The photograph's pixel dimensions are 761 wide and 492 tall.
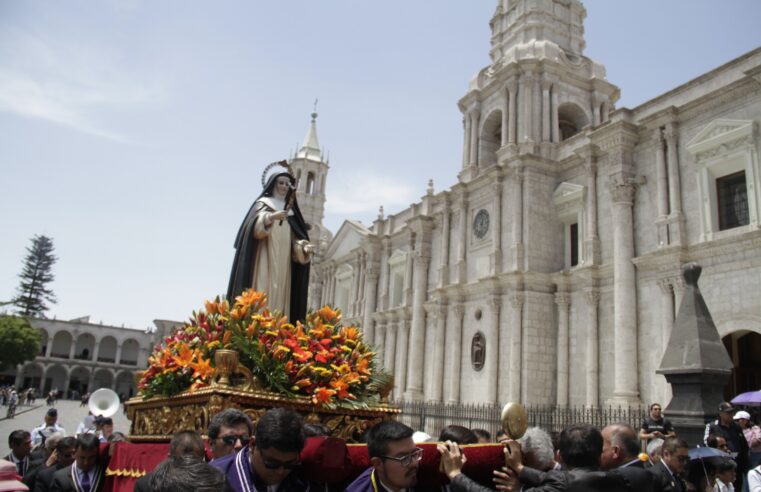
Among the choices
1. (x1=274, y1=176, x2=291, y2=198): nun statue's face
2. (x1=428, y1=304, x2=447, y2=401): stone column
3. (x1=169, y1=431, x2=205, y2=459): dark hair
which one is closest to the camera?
(x1=169, y1=431, x2=205, y2=459): dark hair

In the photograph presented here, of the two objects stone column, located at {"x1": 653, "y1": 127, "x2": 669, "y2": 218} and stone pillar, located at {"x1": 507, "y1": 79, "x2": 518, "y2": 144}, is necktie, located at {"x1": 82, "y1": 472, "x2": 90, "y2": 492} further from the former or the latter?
stone pillar, located at {"x1": 507, "y1": 79, "x2": 518, "y2": 144}

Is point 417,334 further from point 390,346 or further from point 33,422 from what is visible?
point 33,422

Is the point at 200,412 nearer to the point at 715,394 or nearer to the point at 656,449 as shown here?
the point at 656,449

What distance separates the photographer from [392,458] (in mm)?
2746

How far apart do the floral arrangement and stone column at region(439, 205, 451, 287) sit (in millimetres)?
21954

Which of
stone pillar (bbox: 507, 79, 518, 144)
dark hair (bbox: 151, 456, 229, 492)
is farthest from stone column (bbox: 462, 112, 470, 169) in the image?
dark hair (bbox: 151, 456, 229, 492)

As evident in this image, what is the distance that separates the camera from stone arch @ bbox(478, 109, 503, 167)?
91.0 ft

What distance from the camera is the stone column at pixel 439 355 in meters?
26.0

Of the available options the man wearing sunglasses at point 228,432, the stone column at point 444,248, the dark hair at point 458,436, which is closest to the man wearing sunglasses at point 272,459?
the man wearing sunglasses at point 228,432

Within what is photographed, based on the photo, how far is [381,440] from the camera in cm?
279

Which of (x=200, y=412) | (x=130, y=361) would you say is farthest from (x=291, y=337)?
(x=130, y=361)

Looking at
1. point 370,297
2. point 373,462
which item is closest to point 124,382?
point 370,297

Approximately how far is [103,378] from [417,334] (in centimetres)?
5625

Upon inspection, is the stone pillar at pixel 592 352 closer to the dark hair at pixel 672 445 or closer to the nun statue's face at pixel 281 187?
the dark hair at pixel 672 445
